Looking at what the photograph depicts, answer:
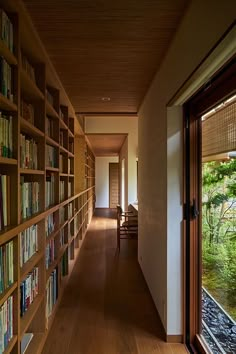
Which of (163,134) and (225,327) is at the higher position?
(163,134)

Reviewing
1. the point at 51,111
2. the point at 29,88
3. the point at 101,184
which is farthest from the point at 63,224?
the point at 101,184

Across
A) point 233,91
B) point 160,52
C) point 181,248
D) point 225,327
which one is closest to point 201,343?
point 225,327

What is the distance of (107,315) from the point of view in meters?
2.73

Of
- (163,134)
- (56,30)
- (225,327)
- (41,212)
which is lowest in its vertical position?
(225,327)

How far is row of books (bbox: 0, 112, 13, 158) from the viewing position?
57.1 inches

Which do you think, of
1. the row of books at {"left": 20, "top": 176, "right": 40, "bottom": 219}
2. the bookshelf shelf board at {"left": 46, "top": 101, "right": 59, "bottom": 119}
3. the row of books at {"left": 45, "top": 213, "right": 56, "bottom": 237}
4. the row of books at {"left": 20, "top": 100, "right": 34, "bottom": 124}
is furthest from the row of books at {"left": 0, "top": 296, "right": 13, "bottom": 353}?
the bookshelf shelf board at {"left": 46, "top": 101, "right": 59, "bottom": 119}

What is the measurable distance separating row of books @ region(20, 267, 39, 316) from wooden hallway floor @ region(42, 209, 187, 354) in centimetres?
47

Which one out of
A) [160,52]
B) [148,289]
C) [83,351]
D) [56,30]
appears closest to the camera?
[56,30]

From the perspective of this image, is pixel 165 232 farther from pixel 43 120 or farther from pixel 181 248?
pixel 43 120

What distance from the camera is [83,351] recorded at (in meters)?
2.14

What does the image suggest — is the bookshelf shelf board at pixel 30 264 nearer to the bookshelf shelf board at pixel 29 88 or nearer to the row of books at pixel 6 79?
the row of books at pixel 6 79

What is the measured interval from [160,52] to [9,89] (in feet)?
4.34

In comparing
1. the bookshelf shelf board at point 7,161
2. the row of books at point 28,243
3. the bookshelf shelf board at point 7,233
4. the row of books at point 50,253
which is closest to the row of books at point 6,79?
the bookshelf shelf board at point 7,161

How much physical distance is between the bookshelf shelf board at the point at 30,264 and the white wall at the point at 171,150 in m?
0.98
